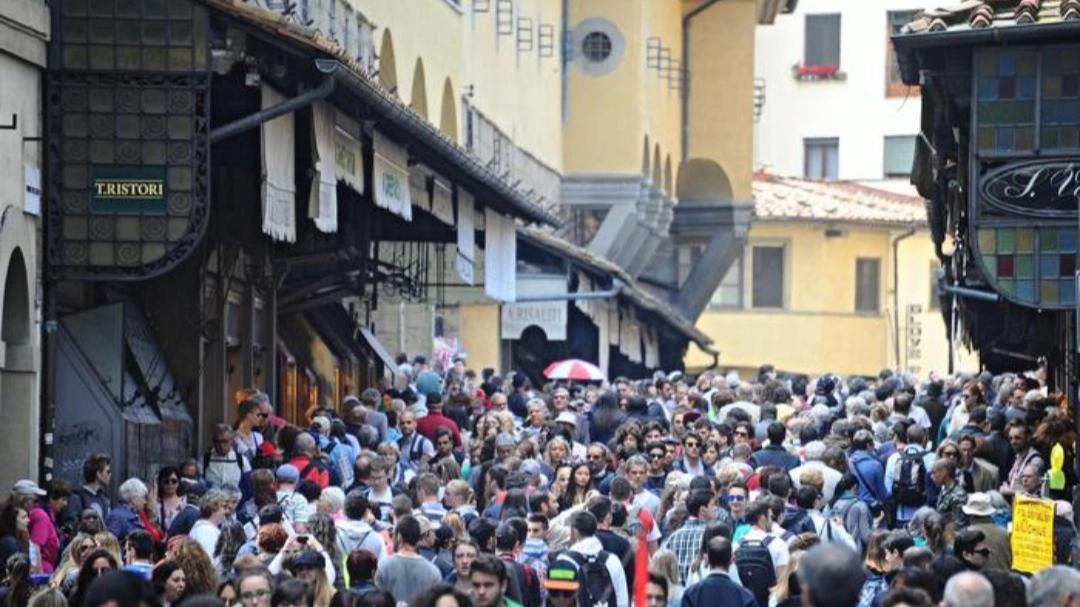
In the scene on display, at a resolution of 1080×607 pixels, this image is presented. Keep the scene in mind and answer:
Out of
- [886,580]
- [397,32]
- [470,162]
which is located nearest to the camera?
[886,580]

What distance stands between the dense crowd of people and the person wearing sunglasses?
0.02m

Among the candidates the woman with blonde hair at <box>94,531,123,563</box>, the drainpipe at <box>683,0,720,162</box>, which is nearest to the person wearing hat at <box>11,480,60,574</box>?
the woman with blonde hair at <box>94,531,123,563</box>

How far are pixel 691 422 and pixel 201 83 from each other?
7167 millimetres

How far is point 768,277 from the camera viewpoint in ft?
247

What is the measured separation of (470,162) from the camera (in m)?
29.7

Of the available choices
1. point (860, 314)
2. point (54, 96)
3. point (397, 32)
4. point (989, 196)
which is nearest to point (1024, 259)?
point (989, 196)

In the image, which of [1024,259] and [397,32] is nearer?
[1024,259]

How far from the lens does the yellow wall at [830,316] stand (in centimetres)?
7488

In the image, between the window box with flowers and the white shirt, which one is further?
the window box with flowers

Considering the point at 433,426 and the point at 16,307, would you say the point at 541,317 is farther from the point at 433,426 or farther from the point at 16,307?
the point at 16,307

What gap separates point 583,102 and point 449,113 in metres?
14.7

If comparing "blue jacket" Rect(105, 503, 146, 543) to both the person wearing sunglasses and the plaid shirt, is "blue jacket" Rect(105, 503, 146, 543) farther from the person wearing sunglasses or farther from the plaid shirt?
the person wearing sunglasses

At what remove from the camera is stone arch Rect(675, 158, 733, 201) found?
67206 mm

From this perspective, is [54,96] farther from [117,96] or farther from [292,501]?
[292,501]
